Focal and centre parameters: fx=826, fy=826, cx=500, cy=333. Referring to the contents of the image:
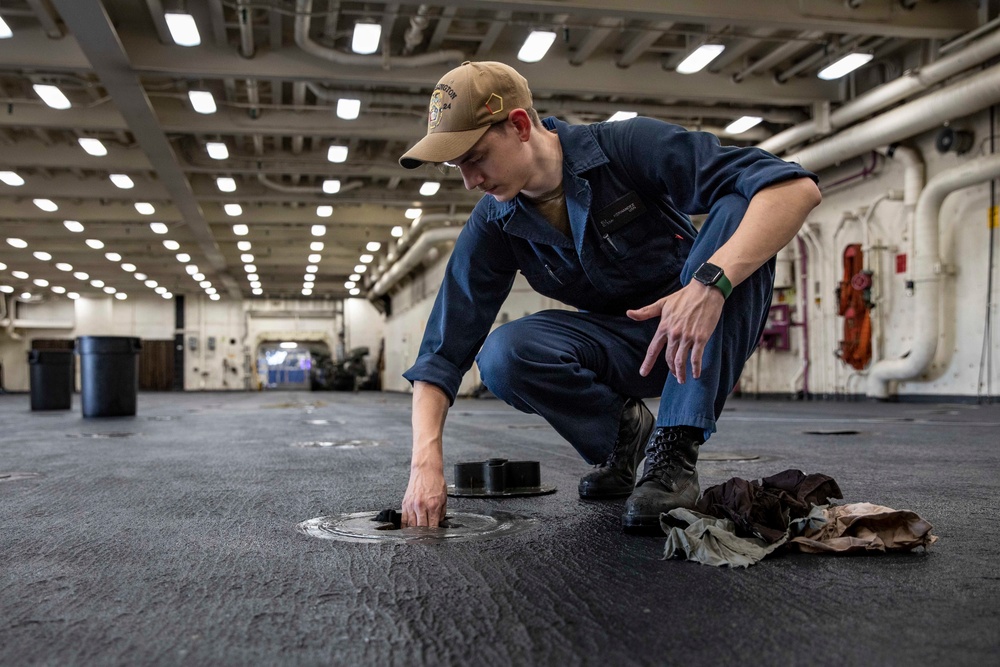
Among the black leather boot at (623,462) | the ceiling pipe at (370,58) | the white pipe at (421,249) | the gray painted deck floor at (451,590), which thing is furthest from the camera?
the white pipe at (421,249)

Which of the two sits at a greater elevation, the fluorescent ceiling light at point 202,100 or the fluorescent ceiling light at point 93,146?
the fluorescent ceiling light at point 202,100

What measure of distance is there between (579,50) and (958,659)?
8.67 m

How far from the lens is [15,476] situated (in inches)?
119

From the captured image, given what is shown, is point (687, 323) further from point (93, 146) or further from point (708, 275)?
point (93, 146)

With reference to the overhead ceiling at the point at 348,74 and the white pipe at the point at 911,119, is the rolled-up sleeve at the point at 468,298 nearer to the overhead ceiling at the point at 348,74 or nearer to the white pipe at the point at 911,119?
the overhead ceiling at the point at 348,74

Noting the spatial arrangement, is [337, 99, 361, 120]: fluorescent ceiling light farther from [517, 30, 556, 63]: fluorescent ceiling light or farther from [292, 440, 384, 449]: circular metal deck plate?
[292, 440, 384, 449]: circular metal deck plate

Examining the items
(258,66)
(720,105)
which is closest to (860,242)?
(720,105)

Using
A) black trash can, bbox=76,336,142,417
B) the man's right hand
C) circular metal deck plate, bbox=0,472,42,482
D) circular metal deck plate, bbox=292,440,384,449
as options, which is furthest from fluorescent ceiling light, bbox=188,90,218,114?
the man's right hand

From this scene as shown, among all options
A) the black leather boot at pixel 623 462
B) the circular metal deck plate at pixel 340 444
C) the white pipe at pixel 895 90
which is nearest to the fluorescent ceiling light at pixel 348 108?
the white pipe at pixel 895 90

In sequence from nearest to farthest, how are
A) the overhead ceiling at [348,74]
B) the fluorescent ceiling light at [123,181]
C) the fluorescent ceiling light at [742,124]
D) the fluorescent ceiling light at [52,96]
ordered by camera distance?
1. the overhead ceiling at [348,74]
2. the fluorescent ceiling light at [52,96]
3. the fluorescent ceiling light at [742,124]
4. the fluorescent ceiling light at [123,181]

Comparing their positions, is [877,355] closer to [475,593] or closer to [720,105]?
[720,105]

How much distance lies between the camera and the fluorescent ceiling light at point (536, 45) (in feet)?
26.0

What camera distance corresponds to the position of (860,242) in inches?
438

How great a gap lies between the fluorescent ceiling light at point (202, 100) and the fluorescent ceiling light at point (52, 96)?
4.55ft
